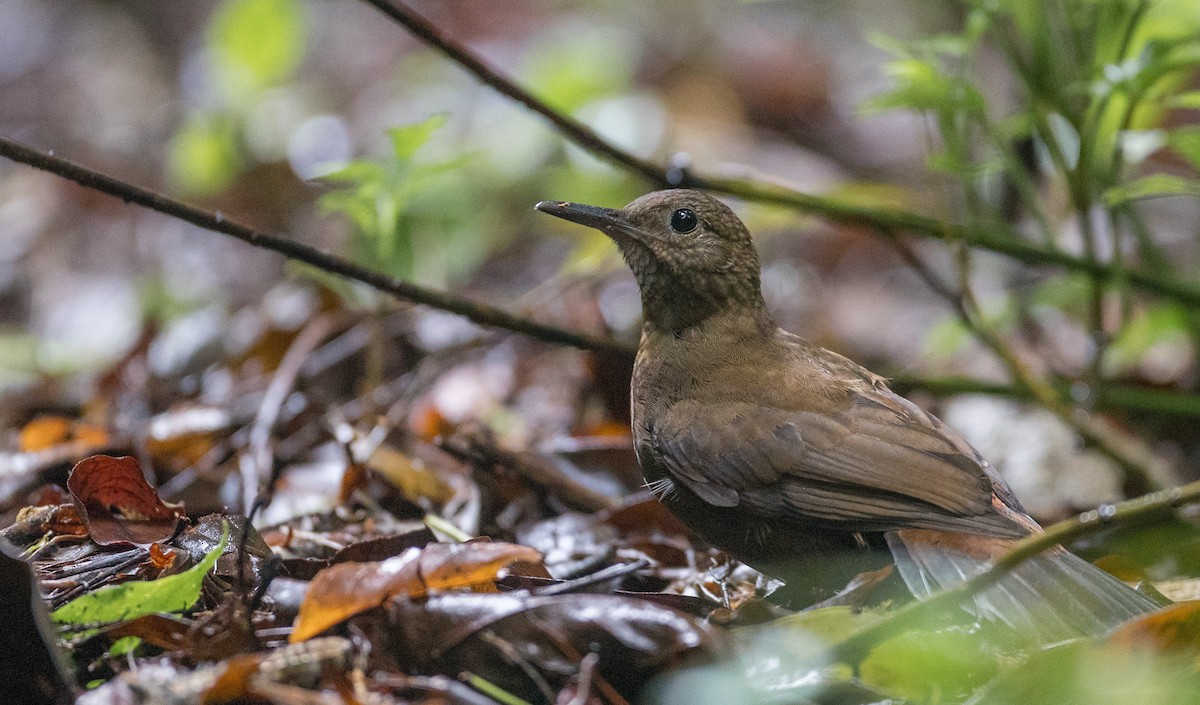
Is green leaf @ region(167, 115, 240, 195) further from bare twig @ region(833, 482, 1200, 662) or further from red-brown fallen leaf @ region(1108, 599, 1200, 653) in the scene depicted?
red-brown fallen leaf @ region(1108, 599, 1200, 653)

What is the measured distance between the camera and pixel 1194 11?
143 inches

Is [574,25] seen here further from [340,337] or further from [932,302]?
[340,337]

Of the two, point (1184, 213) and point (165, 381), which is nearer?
point (165, 381)

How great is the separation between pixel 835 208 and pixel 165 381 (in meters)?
3.43

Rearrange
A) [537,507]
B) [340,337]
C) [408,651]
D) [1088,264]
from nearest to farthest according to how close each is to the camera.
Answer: [408,651] → [537,507] → [1088,264] → [340,337]

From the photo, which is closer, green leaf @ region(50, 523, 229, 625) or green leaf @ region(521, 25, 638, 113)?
green leaf @ region(50, 523, 229, 625)

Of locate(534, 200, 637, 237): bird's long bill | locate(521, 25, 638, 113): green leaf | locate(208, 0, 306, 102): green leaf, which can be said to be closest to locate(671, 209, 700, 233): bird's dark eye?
locate(534, 200, 637, 237): bird's long bill

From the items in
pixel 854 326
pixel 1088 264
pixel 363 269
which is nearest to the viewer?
pixel 363 269

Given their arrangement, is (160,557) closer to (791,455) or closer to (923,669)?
(791,455)

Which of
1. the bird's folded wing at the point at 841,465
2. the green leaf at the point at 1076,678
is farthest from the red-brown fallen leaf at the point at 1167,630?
the bird's folded wing at the point at 841,465

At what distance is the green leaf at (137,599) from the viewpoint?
7.23 feet

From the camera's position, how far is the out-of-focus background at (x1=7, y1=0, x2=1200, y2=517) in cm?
489

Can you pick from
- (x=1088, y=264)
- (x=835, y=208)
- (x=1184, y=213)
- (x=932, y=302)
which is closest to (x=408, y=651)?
(x=835, y=208)

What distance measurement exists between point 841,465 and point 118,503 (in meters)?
1.99
